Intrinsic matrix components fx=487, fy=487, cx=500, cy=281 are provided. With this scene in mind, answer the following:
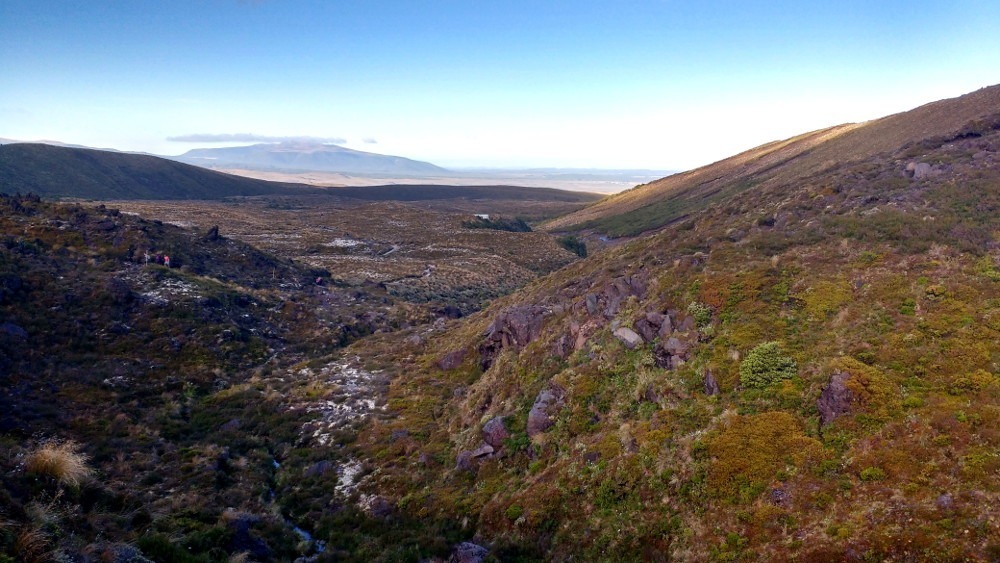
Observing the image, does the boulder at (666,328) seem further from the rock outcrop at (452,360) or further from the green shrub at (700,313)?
the rock outcrop at (452,360)

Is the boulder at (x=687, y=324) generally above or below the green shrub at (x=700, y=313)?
below

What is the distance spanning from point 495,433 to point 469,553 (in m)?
4.96

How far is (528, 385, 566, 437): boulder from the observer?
52.0 feet

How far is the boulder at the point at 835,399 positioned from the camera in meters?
11.5

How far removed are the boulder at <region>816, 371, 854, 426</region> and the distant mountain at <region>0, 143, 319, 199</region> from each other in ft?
507

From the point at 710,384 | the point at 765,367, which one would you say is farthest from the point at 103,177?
the point at 765,367

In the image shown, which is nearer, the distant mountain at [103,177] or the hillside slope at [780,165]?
the hillside slope at [780,165]

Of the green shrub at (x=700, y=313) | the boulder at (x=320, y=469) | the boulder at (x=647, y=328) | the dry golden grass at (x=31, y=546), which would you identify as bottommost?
the boulder at (x=320, y=469)

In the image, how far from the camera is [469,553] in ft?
39.4

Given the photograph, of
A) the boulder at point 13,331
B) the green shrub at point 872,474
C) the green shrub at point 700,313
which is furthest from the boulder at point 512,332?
the boulder at point 13,331

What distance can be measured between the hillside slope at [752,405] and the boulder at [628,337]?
11 centimetres

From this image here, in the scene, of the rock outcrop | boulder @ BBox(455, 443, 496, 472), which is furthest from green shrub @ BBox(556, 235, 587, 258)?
boulder @ BBox(455, 443, 496, 472)

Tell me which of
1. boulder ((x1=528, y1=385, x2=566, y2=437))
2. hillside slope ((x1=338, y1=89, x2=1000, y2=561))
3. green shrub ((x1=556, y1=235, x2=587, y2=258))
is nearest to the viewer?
hillside slope ((x1=338, y1=89, x2=1000, y2=561))

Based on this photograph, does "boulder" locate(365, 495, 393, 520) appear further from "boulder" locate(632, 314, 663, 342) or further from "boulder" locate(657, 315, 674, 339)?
"boulder" locate(657, 315, 674, 339)
